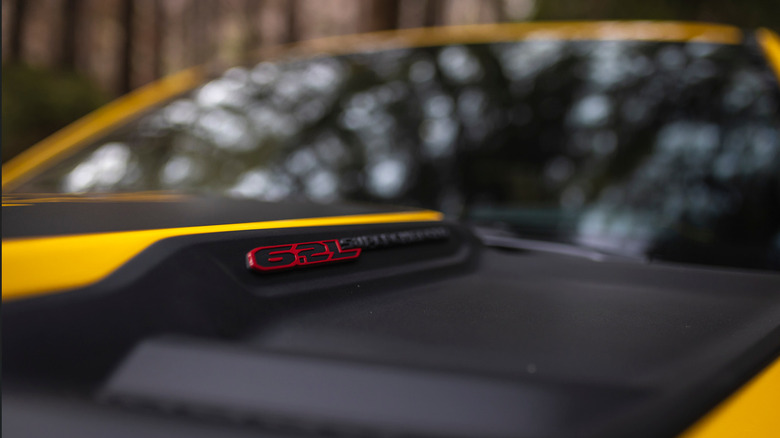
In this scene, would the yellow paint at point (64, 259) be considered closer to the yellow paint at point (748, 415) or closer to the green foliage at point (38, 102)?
the yellow paint at point (748, 415)

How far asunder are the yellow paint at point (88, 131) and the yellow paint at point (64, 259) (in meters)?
1.32

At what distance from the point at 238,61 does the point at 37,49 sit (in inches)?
738

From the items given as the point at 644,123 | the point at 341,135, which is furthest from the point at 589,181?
the point at 341,135

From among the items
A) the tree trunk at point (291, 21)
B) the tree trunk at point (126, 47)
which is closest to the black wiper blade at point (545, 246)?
the tree trunk at point (126, 47)

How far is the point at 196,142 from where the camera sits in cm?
208

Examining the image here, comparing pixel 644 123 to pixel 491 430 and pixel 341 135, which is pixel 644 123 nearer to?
pixel 341 135

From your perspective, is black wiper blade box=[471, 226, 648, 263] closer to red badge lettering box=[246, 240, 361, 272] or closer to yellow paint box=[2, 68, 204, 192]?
red badge lettering box=[246, 240, 361, 272]

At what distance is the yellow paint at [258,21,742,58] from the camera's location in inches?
77.7

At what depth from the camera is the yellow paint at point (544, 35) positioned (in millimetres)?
1975

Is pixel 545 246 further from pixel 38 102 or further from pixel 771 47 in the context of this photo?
pixel 38 102

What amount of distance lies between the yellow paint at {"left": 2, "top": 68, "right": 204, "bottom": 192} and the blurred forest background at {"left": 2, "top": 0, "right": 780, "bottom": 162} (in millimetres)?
226

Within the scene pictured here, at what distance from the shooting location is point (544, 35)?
2.13 meters

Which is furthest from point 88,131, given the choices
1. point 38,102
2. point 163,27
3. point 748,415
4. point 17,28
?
point 163,27

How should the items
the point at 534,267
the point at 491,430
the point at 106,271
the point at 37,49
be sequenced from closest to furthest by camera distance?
the point at 491,430
the point at 106,271
the point at 534,267
the point at 37,49
